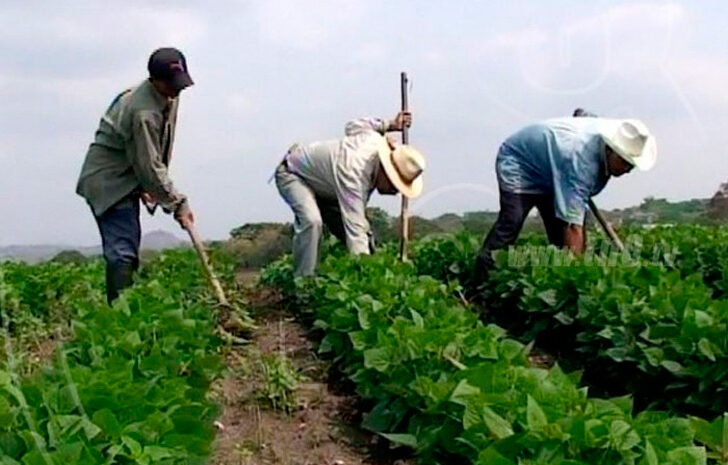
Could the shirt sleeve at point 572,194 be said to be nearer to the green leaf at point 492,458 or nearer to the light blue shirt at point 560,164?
the light blue shirt at point 560,164

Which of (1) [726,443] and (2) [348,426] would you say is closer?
(1) [726,443]

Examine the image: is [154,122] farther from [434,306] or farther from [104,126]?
[434,306]

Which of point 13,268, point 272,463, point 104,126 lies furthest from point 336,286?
point 13,268

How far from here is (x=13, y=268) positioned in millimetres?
8656

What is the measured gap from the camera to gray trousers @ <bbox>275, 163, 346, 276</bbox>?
6.64 m

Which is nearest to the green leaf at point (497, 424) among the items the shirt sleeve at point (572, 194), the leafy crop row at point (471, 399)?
the leafy crop row at point (471, 399)

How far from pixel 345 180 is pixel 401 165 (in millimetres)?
339

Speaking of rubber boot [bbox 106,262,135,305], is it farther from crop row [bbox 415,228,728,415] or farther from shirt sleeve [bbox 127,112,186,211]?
crop row [bbox 415,228,728,415]

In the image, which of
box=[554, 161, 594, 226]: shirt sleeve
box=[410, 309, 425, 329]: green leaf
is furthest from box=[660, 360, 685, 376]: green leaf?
box=[554, 161, 594, 226]: shirt sleeve

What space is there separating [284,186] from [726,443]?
15.5ft

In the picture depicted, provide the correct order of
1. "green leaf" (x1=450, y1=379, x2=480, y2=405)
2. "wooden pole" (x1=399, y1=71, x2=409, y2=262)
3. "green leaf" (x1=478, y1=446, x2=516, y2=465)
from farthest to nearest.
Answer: "wooden pole" (x1=399, y1=71, x2=409, y2=262)
"green leaf" (x1=450, y1=379, x2=480, y2=405)
"green leaf" (x1=478, y1=446, x2=516, y2=465)

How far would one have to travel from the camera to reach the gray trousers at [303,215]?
21.8 ft

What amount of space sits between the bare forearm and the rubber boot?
7.70 feet

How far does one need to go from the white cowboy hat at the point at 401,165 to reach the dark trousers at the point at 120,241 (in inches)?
59.8
